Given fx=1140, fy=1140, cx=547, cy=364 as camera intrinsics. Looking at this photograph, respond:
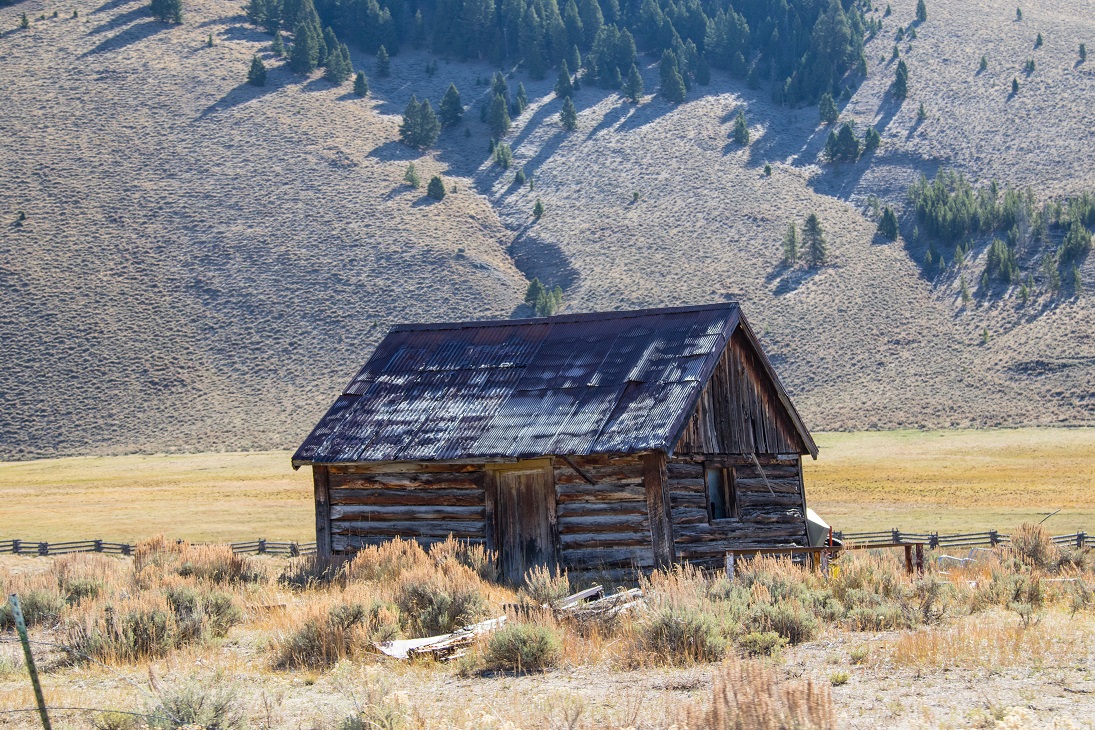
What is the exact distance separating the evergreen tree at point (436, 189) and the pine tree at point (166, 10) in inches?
1805

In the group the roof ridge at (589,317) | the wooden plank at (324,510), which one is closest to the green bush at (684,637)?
the roof ridge at (589,317)

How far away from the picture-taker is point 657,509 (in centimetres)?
1555

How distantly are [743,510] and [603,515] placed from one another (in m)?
2.77

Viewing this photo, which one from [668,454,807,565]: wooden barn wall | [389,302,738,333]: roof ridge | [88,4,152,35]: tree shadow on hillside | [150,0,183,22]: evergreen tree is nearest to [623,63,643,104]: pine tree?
[150,0,183,22]: evergreen tree

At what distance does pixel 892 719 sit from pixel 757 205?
3661 inches

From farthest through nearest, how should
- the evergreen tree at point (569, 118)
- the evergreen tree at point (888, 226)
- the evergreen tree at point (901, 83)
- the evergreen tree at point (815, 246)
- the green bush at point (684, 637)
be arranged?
the evergreen tree at point (901, 83)
the evergreen tree at point (569, 118)
the evergreen tree at point (888, 226)
the evergreen tree at point (815, 246)
the green bush at point (684, 637)

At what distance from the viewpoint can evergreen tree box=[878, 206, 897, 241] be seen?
3524 inches

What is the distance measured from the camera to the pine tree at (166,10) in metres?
123

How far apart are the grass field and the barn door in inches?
641

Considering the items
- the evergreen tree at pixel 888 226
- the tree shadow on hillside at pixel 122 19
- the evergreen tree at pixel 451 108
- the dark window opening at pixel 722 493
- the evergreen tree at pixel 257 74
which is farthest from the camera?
the evergreen tree at pixel 451 108

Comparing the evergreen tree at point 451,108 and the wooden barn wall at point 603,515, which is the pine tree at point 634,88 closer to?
Answer: the evergreen tree at point 451,108

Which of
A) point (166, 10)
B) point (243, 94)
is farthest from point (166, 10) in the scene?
point (243, 94)

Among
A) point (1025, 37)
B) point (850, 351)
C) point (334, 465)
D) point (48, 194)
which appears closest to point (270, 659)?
point (334, 465)

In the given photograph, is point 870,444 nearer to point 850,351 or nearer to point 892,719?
point 850,351
